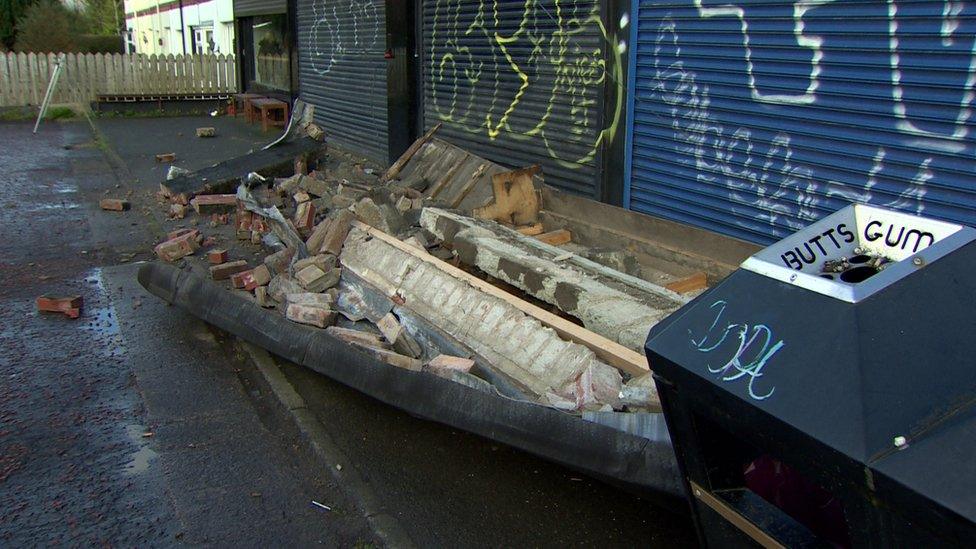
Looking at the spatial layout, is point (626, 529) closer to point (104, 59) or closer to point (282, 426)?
point (282, 426)

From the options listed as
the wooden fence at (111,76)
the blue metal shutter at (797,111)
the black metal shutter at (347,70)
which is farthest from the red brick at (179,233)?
the wooden fence at (111,76)

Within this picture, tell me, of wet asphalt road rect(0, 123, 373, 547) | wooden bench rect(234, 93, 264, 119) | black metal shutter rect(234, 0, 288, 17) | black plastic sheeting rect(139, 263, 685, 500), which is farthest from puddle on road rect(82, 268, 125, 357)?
wooden bench rect(234, 93, 264, 119)

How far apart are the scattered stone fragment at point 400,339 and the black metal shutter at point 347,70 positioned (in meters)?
6.78

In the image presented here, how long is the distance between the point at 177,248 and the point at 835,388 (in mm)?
6866

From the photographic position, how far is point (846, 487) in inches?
72.7

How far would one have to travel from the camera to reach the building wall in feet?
72.8

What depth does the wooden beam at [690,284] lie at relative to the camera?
5426mm

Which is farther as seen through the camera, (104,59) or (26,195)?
(104,59)

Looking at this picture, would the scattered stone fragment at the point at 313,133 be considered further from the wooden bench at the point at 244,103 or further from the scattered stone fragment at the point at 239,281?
the wooden bench at the point at 244,103

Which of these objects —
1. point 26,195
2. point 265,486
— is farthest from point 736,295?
point 26,195

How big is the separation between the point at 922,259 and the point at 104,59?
2306 cm

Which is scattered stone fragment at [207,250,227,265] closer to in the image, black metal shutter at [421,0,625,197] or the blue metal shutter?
black metal shutter at [421,0,625,197]

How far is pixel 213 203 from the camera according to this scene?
9531 mm

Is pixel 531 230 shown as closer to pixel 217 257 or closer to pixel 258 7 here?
pixel 217 257
